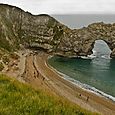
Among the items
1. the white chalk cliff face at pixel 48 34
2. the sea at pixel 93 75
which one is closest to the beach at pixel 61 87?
the sea at pixel 93 75

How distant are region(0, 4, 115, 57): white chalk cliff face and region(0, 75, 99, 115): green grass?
→ 152 m

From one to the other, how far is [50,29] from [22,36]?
19.2m

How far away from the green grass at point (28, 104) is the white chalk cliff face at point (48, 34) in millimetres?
151696

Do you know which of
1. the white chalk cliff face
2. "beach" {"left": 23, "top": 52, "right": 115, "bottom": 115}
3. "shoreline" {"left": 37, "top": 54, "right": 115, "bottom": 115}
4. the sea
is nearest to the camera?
"shoreline" {"left": 37, "top": 54, "right": 115, "bottom": 115}

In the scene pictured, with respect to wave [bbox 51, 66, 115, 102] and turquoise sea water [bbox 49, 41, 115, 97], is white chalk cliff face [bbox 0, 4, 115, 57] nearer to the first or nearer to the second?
turquoise sea water [bbox 49, 41, 115, 97]

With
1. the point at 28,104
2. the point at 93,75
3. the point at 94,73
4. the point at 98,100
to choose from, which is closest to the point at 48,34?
the point at 94,73

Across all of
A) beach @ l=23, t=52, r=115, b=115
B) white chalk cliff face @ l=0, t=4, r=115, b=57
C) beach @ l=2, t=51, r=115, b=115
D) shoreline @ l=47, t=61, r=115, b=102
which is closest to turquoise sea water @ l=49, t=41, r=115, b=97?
shoreline @ l=47, t=61, r=115, b=102

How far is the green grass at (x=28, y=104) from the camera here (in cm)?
966

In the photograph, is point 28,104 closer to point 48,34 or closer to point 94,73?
point 94,73

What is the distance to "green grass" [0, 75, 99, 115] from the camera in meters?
9.66

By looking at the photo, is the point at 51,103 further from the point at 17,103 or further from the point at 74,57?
the point at 74,57

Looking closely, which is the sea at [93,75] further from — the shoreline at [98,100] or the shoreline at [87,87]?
the shoreline at [98,100]

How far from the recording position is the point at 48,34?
600 ft

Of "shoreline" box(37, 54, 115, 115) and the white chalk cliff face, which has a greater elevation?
the white chalk cliff face
